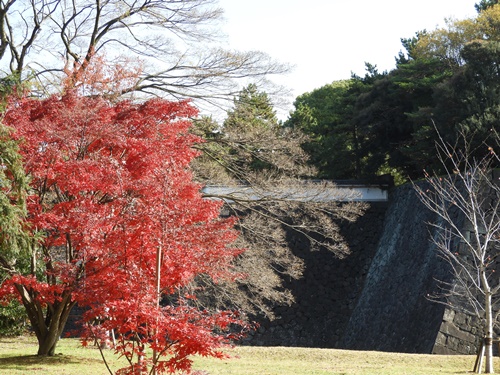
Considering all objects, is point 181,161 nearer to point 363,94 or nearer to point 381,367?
point 381,367

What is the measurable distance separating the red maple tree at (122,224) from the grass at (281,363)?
66 cm

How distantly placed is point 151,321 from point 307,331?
13197 millimetres

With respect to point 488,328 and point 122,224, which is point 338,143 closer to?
point 488,328

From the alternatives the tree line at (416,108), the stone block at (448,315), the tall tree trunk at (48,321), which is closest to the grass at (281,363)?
the tall tree trunk at (48,321)

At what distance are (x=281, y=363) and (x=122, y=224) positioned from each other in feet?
15.2

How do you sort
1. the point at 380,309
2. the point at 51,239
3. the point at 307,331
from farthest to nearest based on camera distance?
the point at 307,331
the point at 380,309
the point at 51,239

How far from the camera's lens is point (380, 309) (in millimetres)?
17047

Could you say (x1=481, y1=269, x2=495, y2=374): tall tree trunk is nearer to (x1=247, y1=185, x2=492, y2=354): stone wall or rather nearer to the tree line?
(x1=247, y1=185, x2=492, y2=354): stone wall

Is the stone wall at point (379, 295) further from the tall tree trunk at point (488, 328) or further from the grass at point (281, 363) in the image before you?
the tall tree trunk at point (488, 328)

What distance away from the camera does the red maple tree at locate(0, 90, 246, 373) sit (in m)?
6.79

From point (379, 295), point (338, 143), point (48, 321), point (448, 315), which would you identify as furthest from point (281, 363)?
point (338, 143)

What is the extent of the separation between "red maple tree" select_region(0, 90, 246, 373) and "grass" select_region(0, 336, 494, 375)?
0.66 meters

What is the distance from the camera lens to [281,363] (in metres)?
11.1

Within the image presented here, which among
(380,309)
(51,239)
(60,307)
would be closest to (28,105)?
(51,239)
